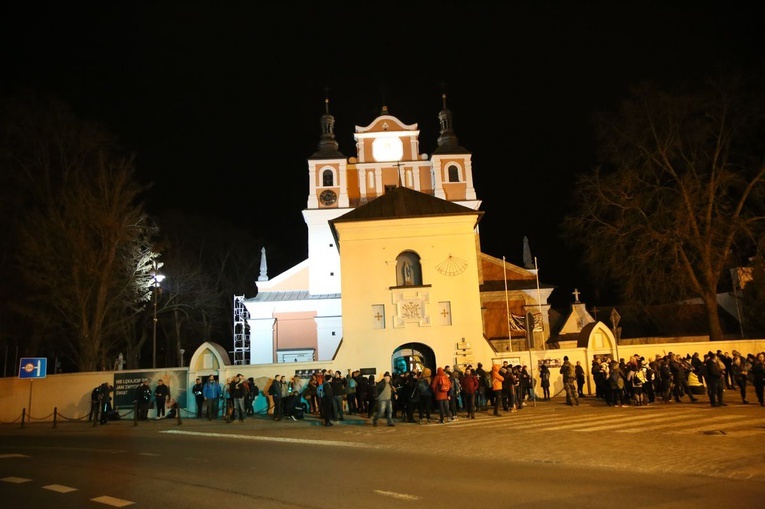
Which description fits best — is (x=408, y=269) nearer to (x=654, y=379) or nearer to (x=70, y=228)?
(x=654, y=379)

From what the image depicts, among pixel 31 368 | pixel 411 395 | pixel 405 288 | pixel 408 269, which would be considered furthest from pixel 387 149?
pixel 411 395

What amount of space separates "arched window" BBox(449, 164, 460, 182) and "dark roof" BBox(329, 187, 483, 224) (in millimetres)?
A: 18077

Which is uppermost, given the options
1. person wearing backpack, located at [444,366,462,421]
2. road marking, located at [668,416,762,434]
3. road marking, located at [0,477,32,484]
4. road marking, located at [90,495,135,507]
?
person wearing backpack, located at [444,366,462,421]

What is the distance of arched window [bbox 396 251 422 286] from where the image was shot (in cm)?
2364

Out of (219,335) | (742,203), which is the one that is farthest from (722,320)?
(219,335)

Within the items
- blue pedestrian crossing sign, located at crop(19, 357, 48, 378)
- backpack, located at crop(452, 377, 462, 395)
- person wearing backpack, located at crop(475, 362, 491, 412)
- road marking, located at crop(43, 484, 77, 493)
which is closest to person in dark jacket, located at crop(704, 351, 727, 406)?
person wearing backpack, located at crop(475, 362, 491, 412)

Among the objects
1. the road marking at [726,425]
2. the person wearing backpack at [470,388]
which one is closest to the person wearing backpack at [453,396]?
the person wearing backpack at [470,388]

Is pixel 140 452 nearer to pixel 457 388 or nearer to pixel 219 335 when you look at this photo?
pixel 457 388

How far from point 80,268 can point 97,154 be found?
257 inches

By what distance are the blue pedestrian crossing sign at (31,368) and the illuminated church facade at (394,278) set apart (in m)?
10.5

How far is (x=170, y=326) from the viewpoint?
46.6 meters

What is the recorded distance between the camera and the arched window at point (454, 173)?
139 ft

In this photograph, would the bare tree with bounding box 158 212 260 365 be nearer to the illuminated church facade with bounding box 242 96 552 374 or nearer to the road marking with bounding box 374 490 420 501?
the illuminated church facade with bounding box 242 96 552 374

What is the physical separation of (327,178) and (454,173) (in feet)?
30.9
